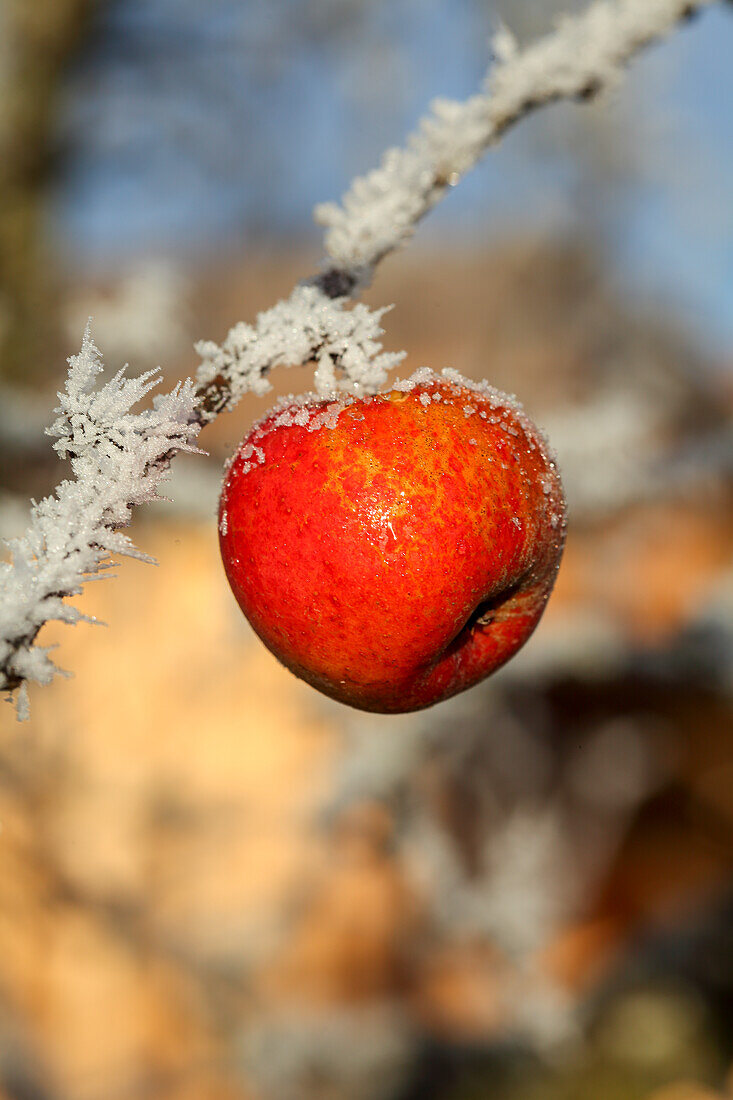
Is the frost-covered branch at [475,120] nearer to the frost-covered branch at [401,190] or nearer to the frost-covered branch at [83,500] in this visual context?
the frost-covered branch at [401,190]

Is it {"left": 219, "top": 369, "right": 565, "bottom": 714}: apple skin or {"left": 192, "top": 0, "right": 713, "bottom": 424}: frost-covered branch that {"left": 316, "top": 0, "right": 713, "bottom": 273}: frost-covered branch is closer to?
{"left": 192, "top": 0, "right": 713, "bottom": 424}: frost-covered branch

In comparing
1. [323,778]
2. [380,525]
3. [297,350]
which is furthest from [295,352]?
[323,778]

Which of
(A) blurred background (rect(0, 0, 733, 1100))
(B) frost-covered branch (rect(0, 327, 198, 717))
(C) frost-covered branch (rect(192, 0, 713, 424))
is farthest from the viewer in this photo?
(A) blurred background (rect(0, 0, 733, 1100))

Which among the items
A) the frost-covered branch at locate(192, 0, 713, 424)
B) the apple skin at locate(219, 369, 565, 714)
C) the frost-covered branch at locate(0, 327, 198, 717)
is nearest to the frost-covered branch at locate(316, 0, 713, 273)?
the frost-covered branch at locate(192, 0, 713, 424)

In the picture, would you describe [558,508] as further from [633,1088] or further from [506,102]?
[633,1088]

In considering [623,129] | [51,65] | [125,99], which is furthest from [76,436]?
[623,129]

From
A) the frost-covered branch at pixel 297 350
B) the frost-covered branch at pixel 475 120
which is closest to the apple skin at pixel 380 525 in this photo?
the frost-covered branch at pixel 297 350

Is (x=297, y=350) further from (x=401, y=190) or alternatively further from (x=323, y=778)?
(x=323, y=778)

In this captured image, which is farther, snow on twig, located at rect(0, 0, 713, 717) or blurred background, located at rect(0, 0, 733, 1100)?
blurred background, located at rect(0, 0, 733, 1100)
